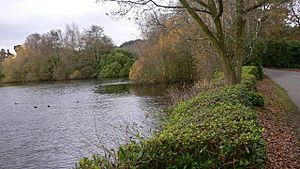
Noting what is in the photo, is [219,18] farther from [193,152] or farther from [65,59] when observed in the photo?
[65,59]

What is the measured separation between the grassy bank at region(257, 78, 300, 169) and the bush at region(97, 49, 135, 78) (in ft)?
201

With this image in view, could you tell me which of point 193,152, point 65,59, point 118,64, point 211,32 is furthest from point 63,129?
point 65,59

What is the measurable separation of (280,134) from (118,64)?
67.6m

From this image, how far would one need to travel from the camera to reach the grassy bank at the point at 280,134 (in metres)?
6.95

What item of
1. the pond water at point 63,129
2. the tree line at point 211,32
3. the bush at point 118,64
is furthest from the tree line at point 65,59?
the pond water at point 63,129

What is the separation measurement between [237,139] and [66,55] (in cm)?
8093

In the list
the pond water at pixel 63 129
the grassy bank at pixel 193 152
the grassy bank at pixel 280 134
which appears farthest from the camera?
the pond water at pixel 63 129

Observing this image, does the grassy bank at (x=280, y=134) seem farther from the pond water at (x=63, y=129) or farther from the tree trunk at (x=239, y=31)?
the pond water at (x=63, y=129)

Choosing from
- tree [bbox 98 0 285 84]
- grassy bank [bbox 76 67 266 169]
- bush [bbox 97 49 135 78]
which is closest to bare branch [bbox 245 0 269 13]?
tree [bbox 98 0 285 84]

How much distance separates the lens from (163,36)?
155 ft

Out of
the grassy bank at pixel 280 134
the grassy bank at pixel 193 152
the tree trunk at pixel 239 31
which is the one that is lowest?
the grassy bank at pixel 280 134

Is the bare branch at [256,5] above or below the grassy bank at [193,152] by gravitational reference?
above

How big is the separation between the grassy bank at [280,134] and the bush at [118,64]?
61356mm

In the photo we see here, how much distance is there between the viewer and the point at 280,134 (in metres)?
9.34
